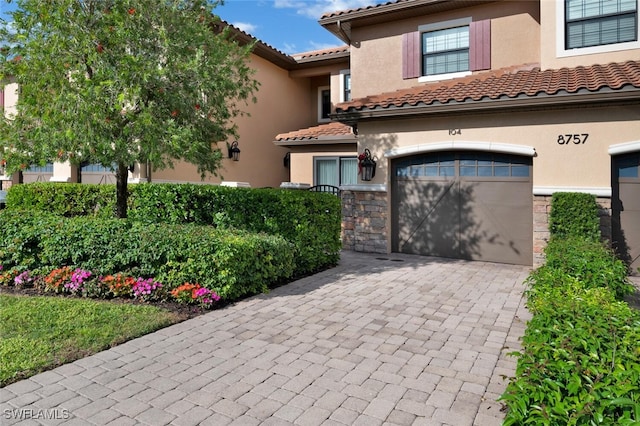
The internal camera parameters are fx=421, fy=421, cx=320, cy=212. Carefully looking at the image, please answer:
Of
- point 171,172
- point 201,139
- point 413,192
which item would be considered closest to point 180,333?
point 201,139

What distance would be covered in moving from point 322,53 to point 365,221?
29.5ft

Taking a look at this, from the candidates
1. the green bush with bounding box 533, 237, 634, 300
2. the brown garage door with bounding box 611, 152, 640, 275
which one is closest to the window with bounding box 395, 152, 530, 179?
the brown garage door with bounding box 611, 152, 640, 275

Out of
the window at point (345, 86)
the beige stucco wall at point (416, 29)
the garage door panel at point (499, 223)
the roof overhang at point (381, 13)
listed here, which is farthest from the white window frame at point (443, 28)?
the window at point (345, 86)

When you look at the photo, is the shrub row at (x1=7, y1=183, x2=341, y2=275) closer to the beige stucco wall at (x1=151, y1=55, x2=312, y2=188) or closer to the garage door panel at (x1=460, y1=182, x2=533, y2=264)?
the garage door panel at (x1=460, y1=182, x2=533, y2=264)

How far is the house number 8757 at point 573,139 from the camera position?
341 inches

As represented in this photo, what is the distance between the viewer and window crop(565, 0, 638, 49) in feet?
31.9

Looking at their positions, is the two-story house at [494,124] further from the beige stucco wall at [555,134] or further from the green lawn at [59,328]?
the green lawn at [59,328]

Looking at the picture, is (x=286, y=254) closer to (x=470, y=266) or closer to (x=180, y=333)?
(x=180, y=333)

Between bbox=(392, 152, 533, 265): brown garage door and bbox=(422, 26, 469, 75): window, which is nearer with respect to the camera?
bbox=(392, 152, 533, 265): brown garage door

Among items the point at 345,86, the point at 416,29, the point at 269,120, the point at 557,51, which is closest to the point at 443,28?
the point at 416,29

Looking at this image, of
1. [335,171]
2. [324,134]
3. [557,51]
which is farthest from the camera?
[335,171]

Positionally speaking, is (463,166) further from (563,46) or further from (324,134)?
(324,134)

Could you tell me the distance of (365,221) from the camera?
11344mm

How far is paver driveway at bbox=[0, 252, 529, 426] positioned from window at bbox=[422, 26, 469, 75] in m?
7.94
